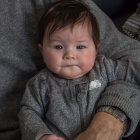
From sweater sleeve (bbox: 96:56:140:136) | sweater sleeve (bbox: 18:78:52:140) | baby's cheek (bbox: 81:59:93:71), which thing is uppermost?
baby's cheek (bbox: 81:59:93:71)

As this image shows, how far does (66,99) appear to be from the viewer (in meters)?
0.93

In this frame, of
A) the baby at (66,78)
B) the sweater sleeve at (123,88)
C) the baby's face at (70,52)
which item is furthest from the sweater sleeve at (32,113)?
the sweater sleeve at (123,88)

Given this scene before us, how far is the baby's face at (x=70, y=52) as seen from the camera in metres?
0.91

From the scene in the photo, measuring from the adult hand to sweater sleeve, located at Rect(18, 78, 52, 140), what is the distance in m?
0.14

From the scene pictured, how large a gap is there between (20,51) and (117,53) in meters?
0.40

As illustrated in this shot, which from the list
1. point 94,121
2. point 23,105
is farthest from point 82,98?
point 23,105

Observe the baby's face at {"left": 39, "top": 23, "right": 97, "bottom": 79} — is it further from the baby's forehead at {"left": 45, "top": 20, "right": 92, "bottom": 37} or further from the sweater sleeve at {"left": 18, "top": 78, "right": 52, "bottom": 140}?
the sweater sleeve at {"left": 18, "top": 78, "right": 52, "bottom": 140}

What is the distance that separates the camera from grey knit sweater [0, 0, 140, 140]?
0.97m

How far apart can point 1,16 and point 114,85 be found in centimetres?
50

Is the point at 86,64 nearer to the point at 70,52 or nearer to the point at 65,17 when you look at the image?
the point at 70,52

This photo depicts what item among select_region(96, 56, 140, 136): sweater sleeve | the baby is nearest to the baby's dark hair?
the baby

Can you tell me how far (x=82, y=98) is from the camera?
0.92m

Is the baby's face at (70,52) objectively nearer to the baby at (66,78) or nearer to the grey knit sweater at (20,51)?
the baby at (66,78)

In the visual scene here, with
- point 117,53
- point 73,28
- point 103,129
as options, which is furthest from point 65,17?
point 103,129
